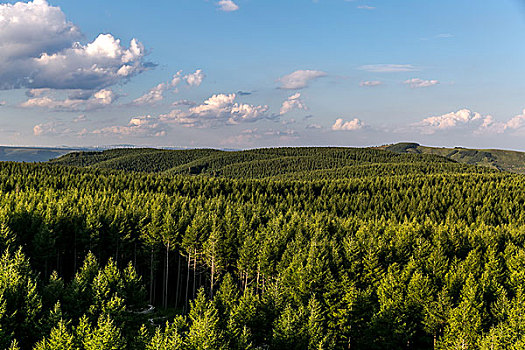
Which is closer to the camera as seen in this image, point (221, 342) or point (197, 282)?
point (221, 342)

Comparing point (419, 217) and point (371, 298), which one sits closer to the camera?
point (371, 298)

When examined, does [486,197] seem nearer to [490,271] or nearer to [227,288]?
[490,271]

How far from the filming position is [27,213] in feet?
248

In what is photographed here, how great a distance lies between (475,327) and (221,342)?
33643 millimetres

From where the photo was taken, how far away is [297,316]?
4444 centimetres

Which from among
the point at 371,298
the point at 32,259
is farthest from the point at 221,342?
the point at 32,259

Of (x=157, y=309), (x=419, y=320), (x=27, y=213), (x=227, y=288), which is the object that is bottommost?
(x=157, y=309)

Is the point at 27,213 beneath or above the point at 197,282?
above

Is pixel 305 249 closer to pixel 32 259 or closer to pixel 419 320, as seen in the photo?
pixel 419 320

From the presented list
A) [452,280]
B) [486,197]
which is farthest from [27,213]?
[486,197]

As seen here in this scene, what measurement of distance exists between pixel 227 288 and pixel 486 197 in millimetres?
168770

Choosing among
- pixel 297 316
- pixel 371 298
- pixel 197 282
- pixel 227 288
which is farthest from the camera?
pixel 197 282

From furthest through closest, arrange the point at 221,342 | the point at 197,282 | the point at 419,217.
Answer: the point at 419,217
the point at 197,282
the point at 221,342

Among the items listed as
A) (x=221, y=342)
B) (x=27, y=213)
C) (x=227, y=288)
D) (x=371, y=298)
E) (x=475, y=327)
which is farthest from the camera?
(x=27, y=213)
